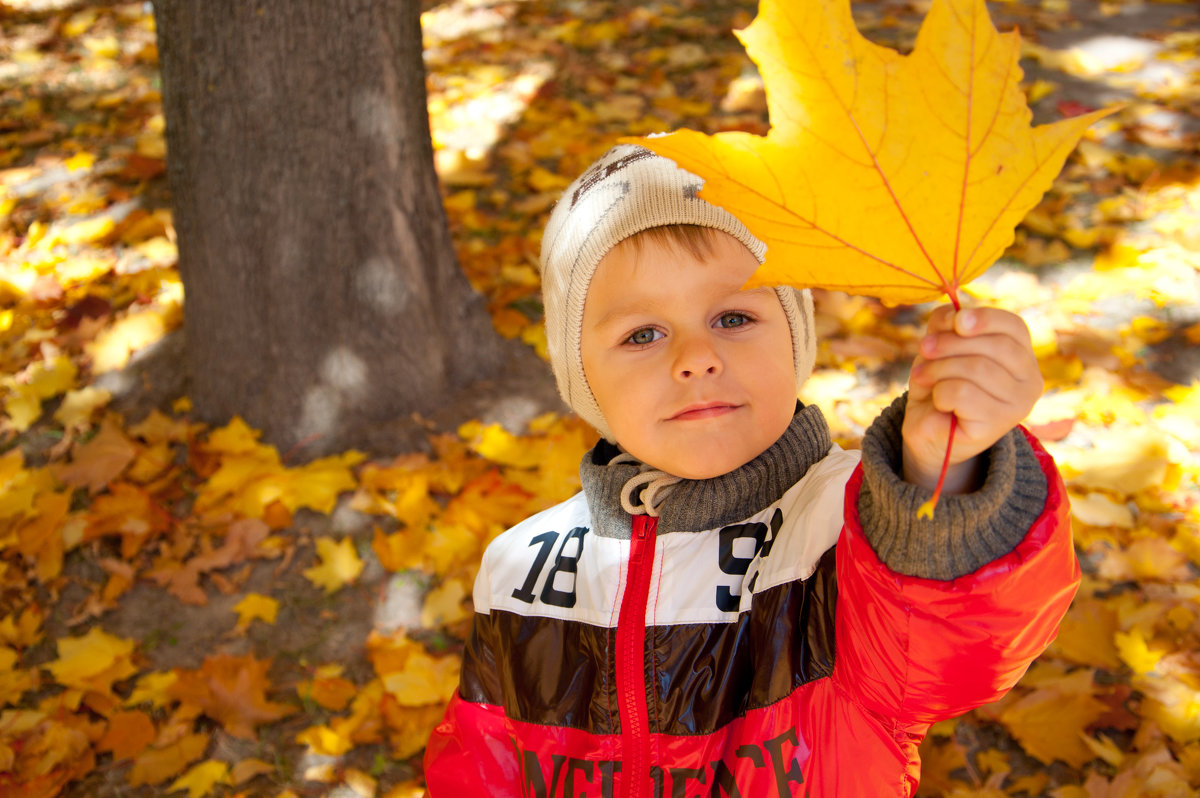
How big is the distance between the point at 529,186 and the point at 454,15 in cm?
238

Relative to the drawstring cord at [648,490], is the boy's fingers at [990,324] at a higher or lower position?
higher

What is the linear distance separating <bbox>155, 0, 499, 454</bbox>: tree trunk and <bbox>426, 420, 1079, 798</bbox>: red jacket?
139 centimetres

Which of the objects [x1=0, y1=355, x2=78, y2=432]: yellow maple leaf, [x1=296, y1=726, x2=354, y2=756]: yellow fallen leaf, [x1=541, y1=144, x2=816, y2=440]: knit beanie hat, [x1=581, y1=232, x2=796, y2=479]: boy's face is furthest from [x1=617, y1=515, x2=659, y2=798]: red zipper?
[x1=0, y1=355, x2=78, y2=432]: yellow maple leaf

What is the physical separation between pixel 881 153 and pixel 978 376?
244 mm

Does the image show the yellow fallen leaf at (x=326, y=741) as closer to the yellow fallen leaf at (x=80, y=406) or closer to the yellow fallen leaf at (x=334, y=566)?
the yellow fallen leaf at (x=334, y=566)

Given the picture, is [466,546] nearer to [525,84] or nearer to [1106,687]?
[1106,687]

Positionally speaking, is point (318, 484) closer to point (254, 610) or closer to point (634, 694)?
point (254, 610)

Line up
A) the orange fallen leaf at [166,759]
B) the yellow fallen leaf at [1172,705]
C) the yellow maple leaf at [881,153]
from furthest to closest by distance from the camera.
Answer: the orange fallen leaf at [166,759]
the yellow fallen leaf at [1172,705]
the yellow maple leaf at [881,153]

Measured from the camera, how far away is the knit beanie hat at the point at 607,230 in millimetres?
1331

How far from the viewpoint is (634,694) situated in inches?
53.1

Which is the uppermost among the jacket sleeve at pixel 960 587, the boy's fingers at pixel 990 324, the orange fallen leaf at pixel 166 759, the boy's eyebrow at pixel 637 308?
the boy's fingers at pixel 990 324

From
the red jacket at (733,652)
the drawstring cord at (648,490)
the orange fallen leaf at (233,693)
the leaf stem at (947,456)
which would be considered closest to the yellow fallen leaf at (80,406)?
the orange fallen leaf at (233,693)

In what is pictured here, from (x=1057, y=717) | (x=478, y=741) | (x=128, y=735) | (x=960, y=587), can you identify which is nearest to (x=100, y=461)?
(x=128, y=735)

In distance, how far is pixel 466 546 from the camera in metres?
2.51
